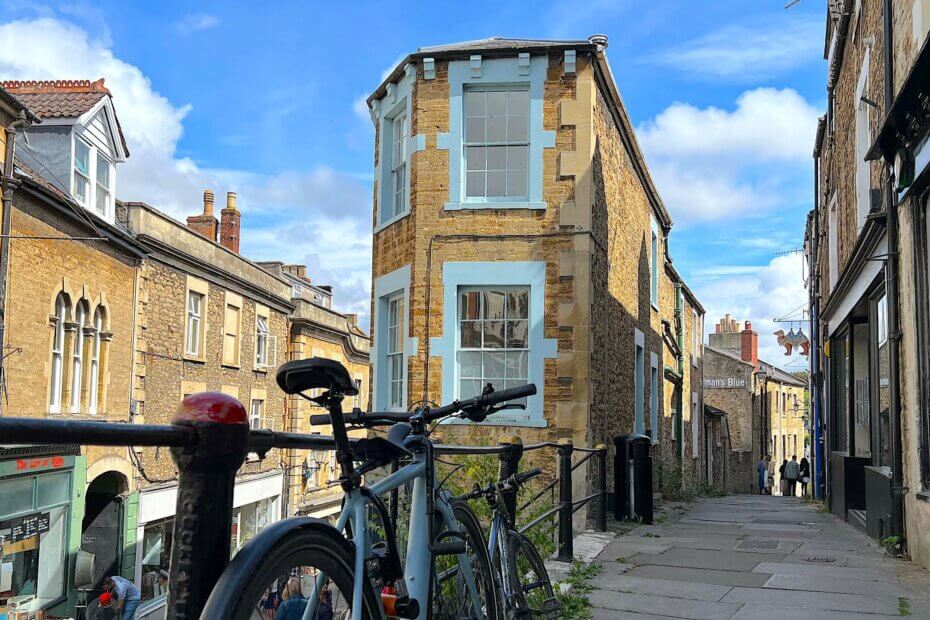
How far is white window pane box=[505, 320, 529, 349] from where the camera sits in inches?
472

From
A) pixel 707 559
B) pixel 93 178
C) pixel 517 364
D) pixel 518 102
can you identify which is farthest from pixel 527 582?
pixel 93 178

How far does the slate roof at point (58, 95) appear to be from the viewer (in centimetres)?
1952

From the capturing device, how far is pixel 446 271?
481 inches

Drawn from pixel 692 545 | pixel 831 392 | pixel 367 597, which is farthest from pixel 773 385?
pixel 367 597

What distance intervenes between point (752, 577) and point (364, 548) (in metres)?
5.33

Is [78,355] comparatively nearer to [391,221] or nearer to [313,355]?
[391,221]

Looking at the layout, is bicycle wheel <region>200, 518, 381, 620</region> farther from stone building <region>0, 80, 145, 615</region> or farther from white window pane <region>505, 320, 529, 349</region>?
stone building <region>0, 80, 145, 615</region>

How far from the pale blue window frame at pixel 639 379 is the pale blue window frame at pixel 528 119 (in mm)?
5051

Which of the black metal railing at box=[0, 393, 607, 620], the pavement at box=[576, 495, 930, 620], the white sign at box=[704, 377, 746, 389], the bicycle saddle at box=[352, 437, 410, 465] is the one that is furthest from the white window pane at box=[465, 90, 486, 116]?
the white sign at box=[704, 377, 746, 389]

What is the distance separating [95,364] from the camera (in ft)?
63.8

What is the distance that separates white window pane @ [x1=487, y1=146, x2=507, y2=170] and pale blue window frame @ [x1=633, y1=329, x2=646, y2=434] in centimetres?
520

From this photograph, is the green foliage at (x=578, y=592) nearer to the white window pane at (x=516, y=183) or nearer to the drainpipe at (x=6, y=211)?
the white window pane at (x=516, y=183)

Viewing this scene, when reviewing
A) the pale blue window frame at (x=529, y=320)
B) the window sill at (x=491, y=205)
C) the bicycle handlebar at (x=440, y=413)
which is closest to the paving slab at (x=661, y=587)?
the bicycle handlebar at (x=440, y=413)

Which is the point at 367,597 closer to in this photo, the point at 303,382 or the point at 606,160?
the point at 303,382
